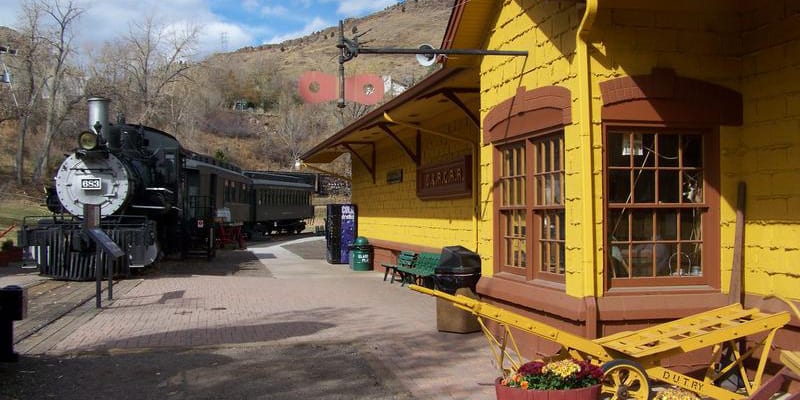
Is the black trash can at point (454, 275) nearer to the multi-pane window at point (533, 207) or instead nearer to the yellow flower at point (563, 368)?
the multi-pane window at point (533, 207)

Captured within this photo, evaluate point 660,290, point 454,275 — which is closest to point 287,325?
point 454,275

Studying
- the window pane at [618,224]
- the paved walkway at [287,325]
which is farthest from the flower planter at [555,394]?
the window pane at [618,224]

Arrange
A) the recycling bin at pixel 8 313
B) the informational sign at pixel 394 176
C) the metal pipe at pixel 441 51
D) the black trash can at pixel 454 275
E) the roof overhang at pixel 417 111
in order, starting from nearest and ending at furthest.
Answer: the recycling bin at pixel 8 313 < the metal pipe at pixel 441 51 < the black trash can at pixel 454 275 < the roof overhang at pixel 417 111 < the informational sign at pixel 394 176

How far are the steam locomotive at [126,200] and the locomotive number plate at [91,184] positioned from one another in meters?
0.02

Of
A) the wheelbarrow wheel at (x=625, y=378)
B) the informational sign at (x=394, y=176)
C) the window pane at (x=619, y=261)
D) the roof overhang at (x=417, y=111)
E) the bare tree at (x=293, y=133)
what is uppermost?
the bare tree at (x=293, y=133)

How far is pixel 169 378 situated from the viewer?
6.24m

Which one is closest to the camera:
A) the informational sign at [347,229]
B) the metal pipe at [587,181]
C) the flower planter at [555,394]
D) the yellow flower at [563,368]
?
the flower planter at [555,394]

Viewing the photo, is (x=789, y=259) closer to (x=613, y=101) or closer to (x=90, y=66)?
(x=613, y=101)

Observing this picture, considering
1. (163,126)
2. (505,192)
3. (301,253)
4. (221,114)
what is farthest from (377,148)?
(221,114)

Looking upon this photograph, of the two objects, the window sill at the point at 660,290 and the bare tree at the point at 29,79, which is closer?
the window sill at the point at 660,290

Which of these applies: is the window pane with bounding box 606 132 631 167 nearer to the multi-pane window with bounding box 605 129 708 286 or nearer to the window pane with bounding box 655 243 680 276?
the multi-pane window with bounding box 605 129 708 286

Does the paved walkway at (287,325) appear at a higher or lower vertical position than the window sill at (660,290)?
lower

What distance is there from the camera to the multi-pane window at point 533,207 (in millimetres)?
6613

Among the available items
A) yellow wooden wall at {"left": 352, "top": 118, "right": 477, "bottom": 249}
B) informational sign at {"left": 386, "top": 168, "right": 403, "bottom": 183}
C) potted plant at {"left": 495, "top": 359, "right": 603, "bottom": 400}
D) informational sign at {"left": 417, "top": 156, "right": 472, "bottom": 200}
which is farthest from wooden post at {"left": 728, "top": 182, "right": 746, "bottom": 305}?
informational sign at {"left": 386, "top": 168, "right": 403, "bottom": 183}
